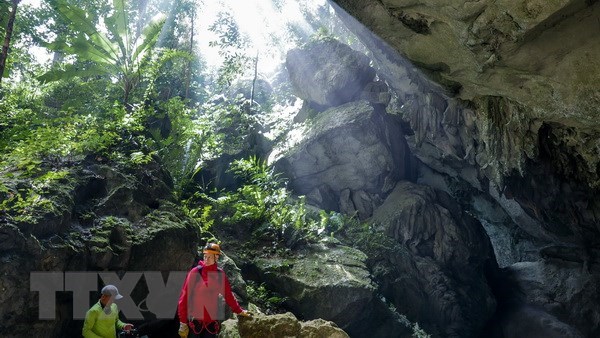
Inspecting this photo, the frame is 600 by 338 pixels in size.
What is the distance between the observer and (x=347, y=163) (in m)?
18.2

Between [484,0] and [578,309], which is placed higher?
[484,0]

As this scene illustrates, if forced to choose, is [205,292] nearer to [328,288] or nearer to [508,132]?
[328,288]

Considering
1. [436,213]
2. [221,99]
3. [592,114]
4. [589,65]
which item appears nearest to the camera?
[589,65]

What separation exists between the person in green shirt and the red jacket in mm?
855

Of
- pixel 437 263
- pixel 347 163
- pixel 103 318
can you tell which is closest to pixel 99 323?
pixel 103 318

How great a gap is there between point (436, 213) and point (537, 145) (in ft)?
22.1

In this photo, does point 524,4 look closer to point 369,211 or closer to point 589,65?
point 589,65

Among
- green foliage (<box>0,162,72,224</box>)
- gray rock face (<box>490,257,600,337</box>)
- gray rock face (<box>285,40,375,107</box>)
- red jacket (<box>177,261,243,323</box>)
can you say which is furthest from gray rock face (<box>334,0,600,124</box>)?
gray rock face (<box>285,40,375,107</box>)

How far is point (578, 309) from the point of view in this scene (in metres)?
15.6

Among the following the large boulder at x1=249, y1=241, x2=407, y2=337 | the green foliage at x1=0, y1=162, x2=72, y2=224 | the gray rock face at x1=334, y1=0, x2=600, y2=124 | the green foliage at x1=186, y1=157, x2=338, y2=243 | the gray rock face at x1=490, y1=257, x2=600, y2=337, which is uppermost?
the gray rock face at x1=334, y1=0, x2=600, y2=124

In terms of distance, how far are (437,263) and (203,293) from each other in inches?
468

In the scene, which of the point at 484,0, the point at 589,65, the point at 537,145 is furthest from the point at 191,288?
the point at 537,145

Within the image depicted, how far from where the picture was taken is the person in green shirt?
5.52m

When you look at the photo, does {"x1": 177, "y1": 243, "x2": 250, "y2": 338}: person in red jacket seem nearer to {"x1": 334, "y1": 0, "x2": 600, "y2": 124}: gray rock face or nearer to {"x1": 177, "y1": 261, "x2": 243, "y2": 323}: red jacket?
{"x1": 177, "y1": 261, "x2": 243, "y2": 323}: red jacket
